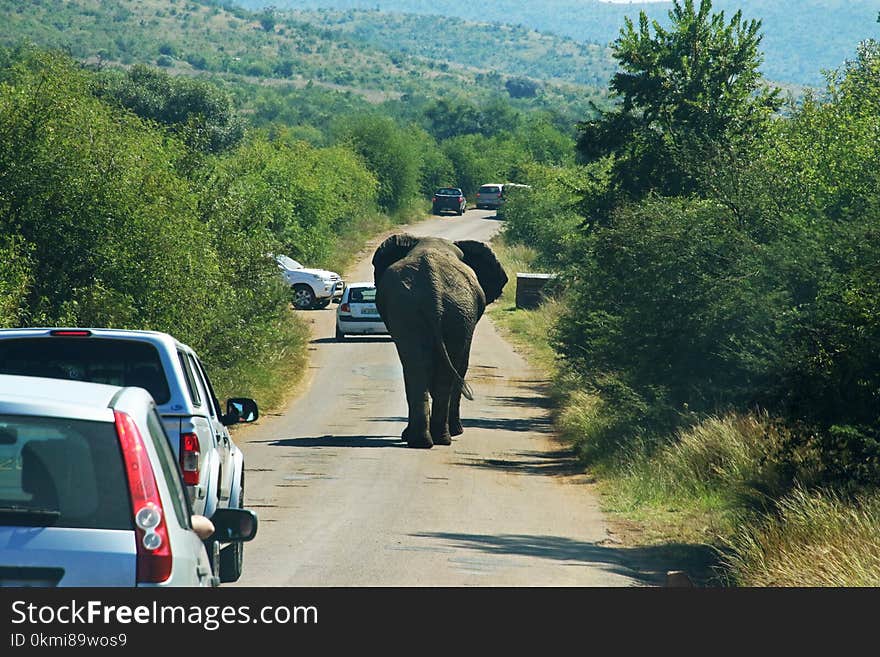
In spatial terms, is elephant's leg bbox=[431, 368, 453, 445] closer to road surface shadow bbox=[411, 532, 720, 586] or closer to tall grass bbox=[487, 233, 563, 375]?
road surface shadow bbox=[411, 532, 720, 586]

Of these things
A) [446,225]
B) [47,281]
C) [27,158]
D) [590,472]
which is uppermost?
[27,158]

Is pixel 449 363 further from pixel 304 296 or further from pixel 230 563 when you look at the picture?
pixel 304 296

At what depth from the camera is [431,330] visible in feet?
72.1

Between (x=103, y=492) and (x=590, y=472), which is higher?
(x=103, y=492)

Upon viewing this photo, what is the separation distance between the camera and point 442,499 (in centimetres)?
1598

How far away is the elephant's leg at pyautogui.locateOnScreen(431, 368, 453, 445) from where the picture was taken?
2166 centimetres

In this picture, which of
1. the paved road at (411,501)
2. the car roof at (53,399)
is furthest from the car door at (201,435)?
the car roof at (53,399)

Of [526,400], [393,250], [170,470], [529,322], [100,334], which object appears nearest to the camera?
[170,470]

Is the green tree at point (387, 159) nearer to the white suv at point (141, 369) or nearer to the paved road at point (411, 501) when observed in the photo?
the paved road at point (411, 501)

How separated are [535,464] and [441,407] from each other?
2265mm

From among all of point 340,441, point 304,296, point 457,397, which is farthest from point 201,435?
point 304,296
